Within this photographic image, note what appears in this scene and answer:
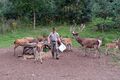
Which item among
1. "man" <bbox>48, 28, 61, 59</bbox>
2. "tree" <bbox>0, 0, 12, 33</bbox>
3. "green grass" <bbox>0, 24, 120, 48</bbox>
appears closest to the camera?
"man" <bbox>48, 28, 61, 59</bbox>

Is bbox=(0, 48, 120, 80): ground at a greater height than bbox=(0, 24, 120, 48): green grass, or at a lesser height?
lesser

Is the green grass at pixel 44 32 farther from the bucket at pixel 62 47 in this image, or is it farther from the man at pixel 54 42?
the man at pixel 54 42

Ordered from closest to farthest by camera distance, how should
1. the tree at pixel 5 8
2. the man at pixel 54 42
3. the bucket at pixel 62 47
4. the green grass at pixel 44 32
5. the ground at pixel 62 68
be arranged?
the ground at pixel 62 68 → the man at pixel 54 42 → the bucket at pixel 62 47 → the green grass at pixel 44 32 → the tree at pixel 5 8

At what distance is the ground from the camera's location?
41.5ft

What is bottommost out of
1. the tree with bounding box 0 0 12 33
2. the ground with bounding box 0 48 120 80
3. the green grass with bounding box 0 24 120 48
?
the ground with bounding box 0 48 120 80

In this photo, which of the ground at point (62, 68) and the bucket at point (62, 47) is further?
the bucket at point (62, 47)

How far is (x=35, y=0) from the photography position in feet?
82.1

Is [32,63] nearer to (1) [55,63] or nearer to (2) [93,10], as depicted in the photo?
(1) [55,63]

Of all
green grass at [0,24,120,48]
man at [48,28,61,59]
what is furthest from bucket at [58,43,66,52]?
green grass at [0,24,120,48]

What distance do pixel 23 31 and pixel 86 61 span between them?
10547 mm

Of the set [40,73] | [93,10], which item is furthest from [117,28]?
[40,73]

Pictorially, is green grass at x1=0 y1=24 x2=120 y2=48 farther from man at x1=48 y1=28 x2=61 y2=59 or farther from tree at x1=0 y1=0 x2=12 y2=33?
man at x1=48 y1=28 x2=61 y2=59

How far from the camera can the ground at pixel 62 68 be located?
41.5 ft

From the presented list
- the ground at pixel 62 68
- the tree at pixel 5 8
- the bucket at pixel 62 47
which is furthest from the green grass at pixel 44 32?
the ground at pixel 62 68
